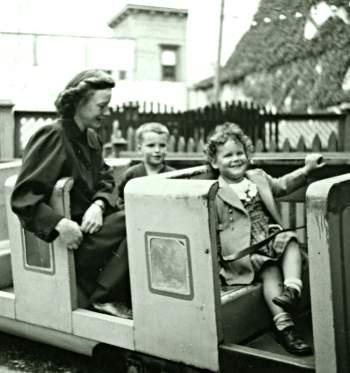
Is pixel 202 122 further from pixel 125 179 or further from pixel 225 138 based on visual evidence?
pixel 225 138

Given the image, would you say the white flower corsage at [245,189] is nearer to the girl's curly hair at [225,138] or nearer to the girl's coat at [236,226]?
the girl's coat at [236,226]

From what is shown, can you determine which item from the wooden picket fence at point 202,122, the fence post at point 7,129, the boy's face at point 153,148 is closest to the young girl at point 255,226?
the boy's face at point 153,148

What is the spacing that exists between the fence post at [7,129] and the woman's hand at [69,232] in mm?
5995

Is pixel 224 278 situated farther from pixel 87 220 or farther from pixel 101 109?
pixel 101 109

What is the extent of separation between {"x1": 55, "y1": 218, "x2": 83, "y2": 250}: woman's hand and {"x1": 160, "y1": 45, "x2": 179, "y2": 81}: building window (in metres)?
26.1

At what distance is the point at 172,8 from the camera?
28.8 m

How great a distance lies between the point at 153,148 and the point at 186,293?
6.30 ft

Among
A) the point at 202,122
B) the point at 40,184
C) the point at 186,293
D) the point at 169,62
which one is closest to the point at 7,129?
the point at 202,122

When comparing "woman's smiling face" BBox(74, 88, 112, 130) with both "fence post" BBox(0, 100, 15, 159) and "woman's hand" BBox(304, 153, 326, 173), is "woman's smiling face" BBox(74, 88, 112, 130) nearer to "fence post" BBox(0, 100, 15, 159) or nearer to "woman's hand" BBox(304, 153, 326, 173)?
"woman's hand" BBox(304, 153, 326, 173)

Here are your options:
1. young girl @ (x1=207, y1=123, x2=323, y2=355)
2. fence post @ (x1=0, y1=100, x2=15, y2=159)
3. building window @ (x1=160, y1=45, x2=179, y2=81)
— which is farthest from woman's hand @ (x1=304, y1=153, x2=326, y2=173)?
building window @ (x1=160, y1=45, x2=179, y2=81)

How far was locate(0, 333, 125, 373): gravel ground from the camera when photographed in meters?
3.63

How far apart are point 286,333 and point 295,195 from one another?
1362 millimetres

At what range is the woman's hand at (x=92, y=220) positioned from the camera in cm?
319

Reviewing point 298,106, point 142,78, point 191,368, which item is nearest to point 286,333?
point 191,368
